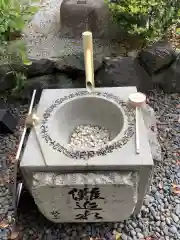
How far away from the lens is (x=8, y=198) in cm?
204

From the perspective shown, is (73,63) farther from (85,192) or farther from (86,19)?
(85,192)

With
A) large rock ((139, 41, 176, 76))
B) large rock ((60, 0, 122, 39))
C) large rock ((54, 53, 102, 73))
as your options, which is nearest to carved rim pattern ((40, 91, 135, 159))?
large rock ((54, 53, 102, 73))

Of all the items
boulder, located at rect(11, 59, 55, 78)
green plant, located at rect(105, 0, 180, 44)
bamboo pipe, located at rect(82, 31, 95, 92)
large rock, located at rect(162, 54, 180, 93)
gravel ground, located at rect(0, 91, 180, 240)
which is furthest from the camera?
large rock, located at rect(162, 54, 180, 93)

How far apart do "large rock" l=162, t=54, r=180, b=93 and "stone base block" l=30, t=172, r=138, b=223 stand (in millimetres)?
1566

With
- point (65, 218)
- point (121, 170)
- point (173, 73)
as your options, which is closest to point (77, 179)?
point (121, 170)

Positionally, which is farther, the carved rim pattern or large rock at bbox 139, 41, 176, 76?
large rock at bbox 139, 41, 176, 76

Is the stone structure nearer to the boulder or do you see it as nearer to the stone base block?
the stone base block

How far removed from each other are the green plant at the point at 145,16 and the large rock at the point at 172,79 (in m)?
0.32

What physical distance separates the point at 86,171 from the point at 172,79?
168cm

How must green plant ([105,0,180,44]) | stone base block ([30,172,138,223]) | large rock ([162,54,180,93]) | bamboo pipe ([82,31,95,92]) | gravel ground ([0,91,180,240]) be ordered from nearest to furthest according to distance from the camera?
stone base block ([30,172,138,223]) < bamboo pipe ([82,31,95,92]) < gravel ground ([0,91,180,240]) < green plant ([105,0,180,44]) < large rock ([162,54,180,93])

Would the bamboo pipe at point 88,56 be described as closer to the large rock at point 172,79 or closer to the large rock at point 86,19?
the large rock at point 86,19

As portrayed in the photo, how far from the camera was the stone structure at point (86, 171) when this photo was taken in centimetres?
143

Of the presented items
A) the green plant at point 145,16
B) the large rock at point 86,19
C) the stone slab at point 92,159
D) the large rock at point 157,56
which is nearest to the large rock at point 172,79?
the large rock at point 157,56

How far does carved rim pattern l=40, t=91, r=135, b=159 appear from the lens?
1473 mm
